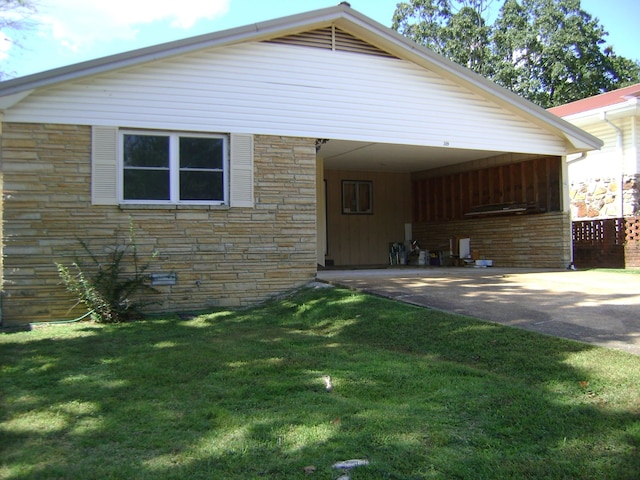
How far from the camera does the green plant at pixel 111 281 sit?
792 centimetres

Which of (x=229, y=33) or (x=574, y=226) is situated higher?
(x=229, y=33)

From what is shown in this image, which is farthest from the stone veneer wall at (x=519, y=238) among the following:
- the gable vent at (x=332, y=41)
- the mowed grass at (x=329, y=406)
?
the mowed grass at (x=329, y=406)

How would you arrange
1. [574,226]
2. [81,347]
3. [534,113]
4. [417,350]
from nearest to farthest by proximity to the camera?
[417,350]
[81,347]
[534,113]
[574,226]

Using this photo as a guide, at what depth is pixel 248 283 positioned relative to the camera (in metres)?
9.16

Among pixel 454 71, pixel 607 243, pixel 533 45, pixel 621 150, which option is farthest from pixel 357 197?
pixel 533 45

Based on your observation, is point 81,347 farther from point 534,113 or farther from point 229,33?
point 534,113

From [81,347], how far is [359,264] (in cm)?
1135

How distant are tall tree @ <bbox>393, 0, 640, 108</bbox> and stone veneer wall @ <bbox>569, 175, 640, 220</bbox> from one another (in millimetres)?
16022

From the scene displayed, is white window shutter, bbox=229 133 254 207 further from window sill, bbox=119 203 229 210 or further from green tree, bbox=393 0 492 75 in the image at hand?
green tree, bbox=393 0 492 75

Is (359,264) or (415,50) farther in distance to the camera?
(359,264)

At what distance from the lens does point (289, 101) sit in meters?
9.55

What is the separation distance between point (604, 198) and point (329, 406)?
14545 millimetres

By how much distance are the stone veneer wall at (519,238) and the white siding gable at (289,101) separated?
2.13m

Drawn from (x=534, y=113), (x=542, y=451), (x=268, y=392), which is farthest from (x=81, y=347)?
(x=534, y=113)
